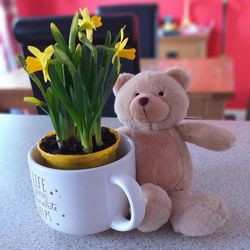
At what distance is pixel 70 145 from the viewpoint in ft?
1.24

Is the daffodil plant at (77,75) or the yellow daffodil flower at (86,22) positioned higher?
the yellow daffodil flower at (86,22)

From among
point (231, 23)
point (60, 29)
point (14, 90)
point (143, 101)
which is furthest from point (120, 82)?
point (231, 23)

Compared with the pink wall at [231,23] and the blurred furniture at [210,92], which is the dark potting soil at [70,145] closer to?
the blurred furniture at [210,92]

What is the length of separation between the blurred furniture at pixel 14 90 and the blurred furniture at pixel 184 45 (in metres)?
1.49

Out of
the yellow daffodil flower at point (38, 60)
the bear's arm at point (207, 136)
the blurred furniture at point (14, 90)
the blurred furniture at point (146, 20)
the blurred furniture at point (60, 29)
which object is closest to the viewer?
the yellow daffodil flower at point (38, 60)

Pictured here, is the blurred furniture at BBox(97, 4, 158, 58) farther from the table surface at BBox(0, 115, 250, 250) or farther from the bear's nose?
the bear's nose

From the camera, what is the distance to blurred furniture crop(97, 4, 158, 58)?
2500 mm

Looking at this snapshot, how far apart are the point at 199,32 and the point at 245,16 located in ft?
1.56

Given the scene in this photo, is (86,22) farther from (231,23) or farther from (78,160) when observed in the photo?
(231,23)

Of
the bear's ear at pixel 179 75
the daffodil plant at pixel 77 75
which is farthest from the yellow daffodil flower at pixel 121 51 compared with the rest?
the bear's ear at pixel 179 75

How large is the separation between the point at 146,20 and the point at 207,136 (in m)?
2.23

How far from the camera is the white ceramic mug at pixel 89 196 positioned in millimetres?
344

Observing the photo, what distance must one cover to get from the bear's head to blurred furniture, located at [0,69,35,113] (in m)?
1.14

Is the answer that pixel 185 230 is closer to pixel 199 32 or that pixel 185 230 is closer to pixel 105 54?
pixel 105 54
